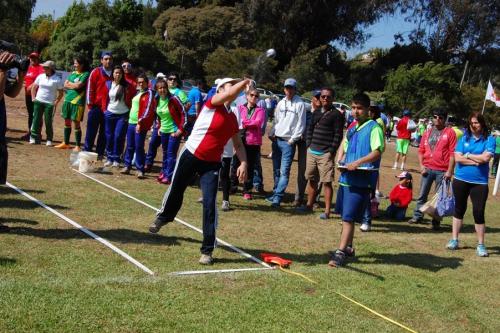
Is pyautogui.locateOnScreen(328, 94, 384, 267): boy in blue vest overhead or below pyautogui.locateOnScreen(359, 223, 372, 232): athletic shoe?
overhead

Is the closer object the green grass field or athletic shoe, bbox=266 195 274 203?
the green grass field

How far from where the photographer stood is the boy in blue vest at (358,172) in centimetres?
658

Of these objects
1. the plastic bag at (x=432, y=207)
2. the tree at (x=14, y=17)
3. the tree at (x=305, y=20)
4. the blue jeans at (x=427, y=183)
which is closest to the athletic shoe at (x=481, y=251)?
the plastic bag at (x=432, y=207)

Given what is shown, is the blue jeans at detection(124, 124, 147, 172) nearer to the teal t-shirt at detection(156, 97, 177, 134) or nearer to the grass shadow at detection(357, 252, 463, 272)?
the teal t-shirt at detection(156, 97, 177, 134)

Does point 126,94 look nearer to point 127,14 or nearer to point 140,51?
point 140,51

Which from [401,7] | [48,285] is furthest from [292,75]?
[48,285]

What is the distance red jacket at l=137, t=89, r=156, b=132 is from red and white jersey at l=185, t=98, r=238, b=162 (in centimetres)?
475

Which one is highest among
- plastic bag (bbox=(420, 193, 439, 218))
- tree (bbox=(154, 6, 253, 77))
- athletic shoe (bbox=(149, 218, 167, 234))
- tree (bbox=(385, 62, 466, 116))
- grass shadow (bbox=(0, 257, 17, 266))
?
tree (bbox=(154, 6, 253, 77))

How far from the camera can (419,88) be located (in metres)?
45.8

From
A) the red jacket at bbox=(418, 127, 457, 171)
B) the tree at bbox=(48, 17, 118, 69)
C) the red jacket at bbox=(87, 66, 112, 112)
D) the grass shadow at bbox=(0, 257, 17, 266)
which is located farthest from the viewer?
the tree at bbox=(48, 17, 118, 69)

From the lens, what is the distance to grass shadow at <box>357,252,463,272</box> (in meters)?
7.14

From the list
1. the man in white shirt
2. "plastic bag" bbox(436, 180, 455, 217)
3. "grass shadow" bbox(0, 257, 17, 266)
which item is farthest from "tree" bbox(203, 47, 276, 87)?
"grass shadow" bbox(0, 257, 17, 266)

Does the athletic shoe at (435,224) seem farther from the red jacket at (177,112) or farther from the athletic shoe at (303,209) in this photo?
the red jacket at (177,112)

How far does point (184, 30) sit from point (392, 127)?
77.9 ft
